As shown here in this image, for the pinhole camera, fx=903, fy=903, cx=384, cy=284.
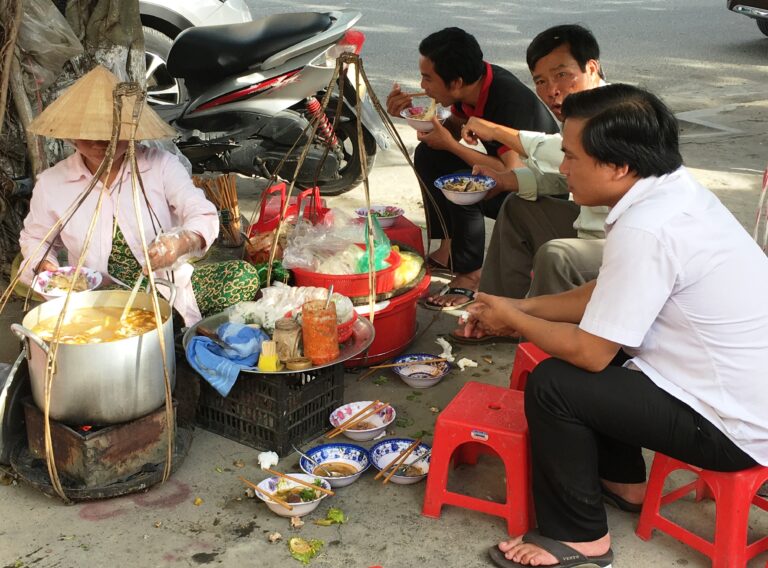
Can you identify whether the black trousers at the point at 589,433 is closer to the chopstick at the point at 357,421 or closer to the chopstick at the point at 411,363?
the chopstick at the point at 357,421

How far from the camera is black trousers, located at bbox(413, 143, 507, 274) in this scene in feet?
14.3

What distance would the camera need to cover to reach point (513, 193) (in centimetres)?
379

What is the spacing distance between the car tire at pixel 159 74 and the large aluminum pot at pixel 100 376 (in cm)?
327

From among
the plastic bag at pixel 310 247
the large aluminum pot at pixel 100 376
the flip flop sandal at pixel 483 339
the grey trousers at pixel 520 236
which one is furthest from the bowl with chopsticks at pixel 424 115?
the large aluminum pot at pixel 100 376

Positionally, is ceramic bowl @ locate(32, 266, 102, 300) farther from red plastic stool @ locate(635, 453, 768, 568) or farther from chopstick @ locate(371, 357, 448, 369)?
red plastic stool @ locate(635, 453, 768, 568)

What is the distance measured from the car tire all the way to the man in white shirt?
3916 millimetres

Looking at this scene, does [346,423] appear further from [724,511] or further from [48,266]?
[724,511]

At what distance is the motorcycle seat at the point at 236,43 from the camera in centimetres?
518

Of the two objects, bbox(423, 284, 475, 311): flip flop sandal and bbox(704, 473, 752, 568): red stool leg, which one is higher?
bbox(704, 473, 752, 568): red stool leg

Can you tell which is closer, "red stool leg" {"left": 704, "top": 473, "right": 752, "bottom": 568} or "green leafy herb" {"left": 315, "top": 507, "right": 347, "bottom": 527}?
"red stool leg" {"left": 704, "top": 473, "right": 752, "bottom": 568}

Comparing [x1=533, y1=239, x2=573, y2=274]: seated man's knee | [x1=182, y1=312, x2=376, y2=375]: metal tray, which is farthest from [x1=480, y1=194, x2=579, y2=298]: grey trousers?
[x1=182, y1=312, x2=376, y2=375]: metal tray

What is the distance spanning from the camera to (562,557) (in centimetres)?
242

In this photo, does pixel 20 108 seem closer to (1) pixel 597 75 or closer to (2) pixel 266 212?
(2) pixel 266 212

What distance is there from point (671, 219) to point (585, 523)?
0.85 m
